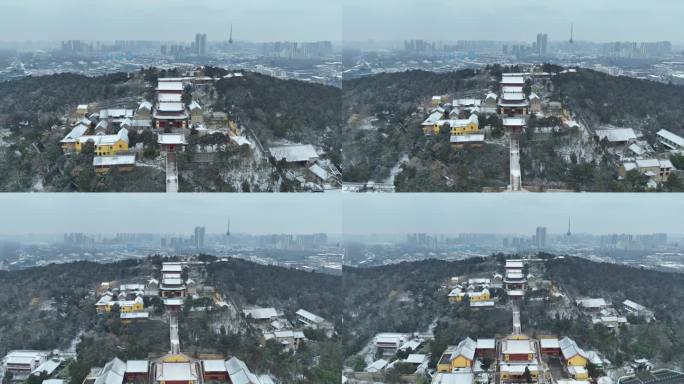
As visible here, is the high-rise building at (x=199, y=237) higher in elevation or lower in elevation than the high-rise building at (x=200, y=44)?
lower

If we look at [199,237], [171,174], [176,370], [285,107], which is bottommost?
[176,370]

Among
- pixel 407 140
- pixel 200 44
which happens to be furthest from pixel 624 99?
pixel 200 44

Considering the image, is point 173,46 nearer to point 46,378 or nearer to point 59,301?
point 59,301

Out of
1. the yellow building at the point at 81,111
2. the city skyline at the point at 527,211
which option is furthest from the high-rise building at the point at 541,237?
the yellow building at the point at 81,111

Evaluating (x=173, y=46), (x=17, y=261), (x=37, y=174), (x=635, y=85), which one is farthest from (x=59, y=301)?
(x=635, y=85)

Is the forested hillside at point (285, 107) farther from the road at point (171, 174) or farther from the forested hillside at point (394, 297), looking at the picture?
the forested hillside at point (394, 297)

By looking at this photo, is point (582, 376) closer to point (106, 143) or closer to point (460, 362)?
point (460, 362)
